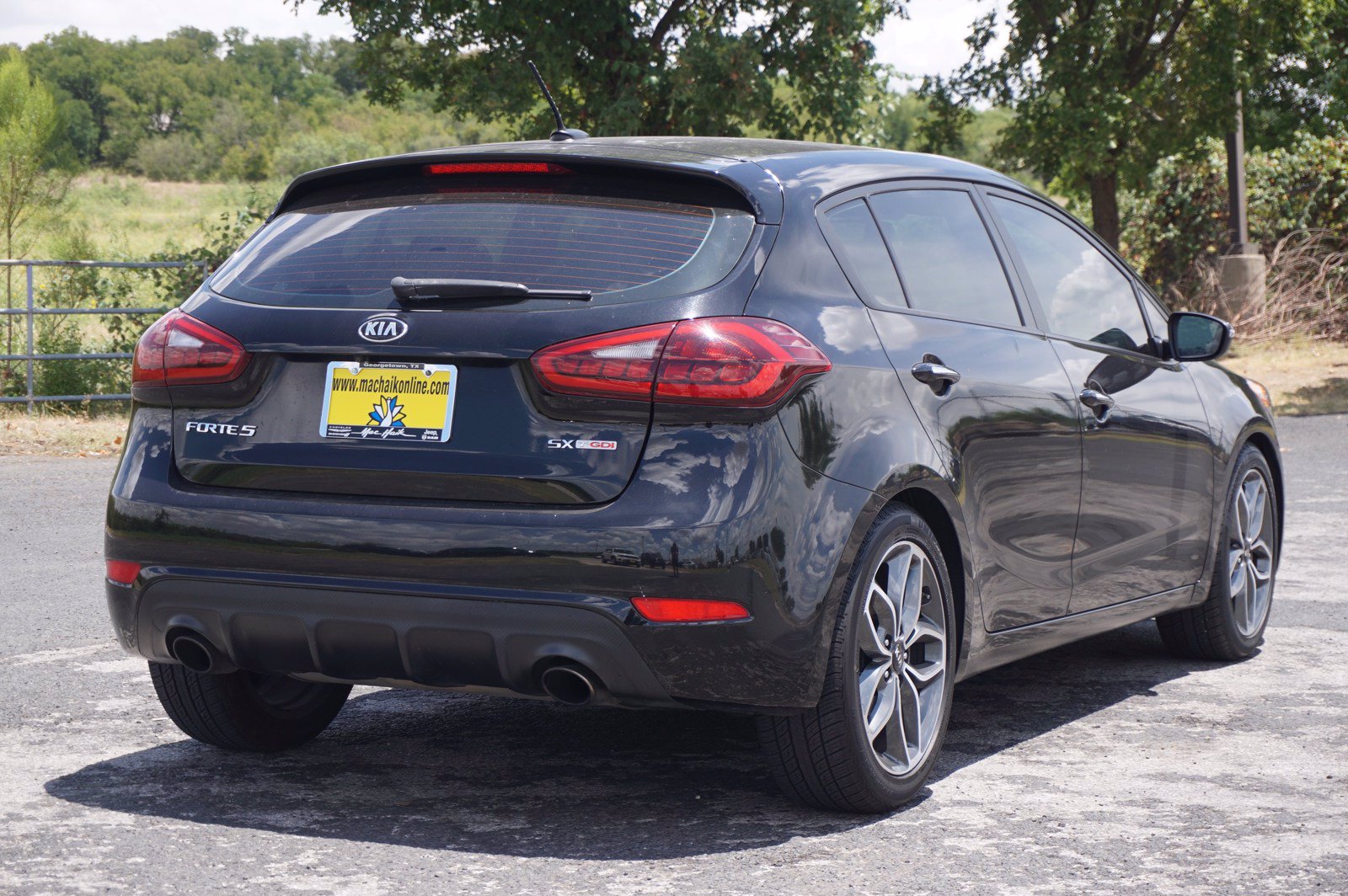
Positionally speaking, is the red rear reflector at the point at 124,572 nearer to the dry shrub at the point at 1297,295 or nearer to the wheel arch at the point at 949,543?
the wheel arch at the point at 949,543

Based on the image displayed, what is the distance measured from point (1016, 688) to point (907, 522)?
197cm

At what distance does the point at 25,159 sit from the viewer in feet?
56.4

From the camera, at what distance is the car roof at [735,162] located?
415 cm

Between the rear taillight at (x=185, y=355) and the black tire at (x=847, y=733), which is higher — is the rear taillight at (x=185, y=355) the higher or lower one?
the higher one

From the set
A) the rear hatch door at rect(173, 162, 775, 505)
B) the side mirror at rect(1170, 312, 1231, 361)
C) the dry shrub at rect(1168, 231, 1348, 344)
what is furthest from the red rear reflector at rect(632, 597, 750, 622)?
the dry shrub at rect(1168, 231, 1348, 344)

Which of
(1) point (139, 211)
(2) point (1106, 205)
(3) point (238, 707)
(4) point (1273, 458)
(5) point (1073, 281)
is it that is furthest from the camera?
(1) point (139, 211)

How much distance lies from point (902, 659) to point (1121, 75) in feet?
65.3

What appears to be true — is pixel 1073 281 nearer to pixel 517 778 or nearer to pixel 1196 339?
pixel 1196 339

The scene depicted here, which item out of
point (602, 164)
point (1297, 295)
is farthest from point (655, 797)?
point (1297, 295)

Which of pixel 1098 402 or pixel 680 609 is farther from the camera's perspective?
pixel 1098 402

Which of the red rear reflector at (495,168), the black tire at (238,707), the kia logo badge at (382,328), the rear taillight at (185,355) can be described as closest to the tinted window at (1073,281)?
the red rear reflector at (495,168)

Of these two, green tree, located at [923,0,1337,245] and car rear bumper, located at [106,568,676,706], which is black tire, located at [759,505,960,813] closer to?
car rear bumper, located at [106,568,676,706]

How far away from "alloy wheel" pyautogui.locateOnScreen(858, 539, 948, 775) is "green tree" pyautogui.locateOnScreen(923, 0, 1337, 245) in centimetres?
1882

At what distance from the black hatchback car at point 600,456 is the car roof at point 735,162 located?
1 cm
